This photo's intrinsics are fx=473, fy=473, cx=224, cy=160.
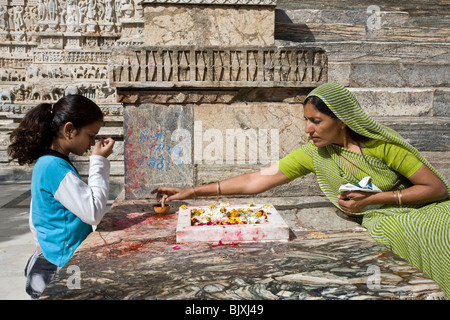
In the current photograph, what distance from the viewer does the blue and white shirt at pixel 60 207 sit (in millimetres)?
2266

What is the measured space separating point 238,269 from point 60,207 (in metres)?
0.99

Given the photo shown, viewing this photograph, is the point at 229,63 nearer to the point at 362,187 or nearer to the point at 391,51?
the point at 362,187

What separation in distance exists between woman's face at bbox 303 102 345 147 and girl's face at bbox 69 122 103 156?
112cm

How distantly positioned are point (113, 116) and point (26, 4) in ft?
16.3

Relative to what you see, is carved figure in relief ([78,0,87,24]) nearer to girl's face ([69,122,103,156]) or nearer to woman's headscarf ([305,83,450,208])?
girl's face ([69,122,103,156])

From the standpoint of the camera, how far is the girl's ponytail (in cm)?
235

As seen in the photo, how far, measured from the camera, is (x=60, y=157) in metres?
2.39

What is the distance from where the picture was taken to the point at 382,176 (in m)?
2.59

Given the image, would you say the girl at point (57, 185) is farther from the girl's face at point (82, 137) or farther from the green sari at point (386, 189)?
the green sari at point (386, 189)

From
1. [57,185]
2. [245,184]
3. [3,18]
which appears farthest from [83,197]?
[3,18]

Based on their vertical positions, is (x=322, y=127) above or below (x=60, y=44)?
below

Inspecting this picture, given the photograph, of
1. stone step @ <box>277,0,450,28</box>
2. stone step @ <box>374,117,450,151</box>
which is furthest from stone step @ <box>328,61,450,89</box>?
stone step @ <box>277,0,450,28</box>

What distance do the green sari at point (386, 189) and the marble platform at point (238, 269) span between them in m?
0.15
